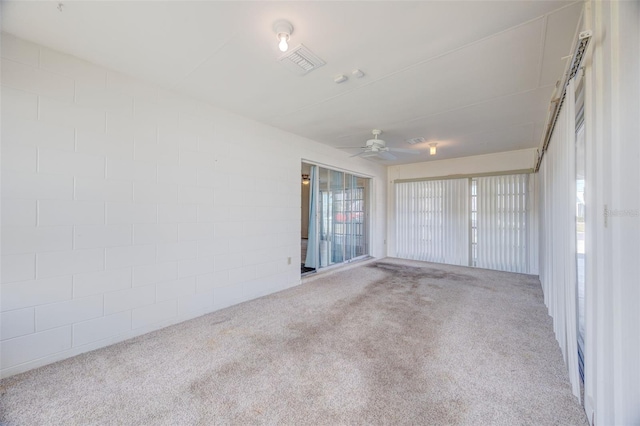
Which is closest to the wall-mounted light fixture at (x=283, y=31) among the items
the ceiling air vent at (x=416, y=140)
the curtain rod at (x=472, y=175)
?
the ceiling air vent at (x=416, y=140)

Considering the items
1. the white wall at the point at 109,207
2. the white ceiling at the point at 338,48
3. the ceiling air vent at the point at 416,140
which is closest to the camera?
the white ceiling at the point at 338,48

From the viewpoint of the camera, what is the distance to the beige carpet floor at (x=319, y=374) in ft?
4.92

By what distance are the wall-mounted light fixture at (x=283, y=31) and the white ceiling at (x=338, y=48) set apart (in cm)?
5

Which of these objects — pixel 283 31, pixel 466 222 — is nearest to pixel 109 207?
pixel 283 31

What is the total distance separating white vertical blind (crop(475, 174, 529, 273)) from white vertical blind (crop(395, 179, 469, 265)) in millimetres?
309

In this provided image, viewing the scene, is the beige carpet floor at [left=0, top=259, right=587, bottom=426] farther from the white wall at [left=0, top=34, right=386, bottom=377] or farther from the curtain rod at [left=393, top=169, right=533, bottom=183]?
the curtain rod at [left=393, top=169, right=533, bottom=183]

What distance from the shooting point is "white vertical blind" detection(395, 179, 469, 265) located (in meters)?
5.73

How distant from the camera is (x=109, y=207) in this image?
229 centimetres

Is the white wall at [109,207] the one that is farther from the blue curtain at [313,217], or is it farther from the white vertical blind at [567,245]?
the white vertical blind at [567,245]

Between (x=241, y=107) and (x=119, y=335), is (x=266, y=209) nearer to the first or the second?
(x=241, y=107)

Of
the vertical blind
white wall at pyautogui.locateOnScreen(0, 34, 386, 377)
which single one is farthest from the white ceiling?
the vertical blind

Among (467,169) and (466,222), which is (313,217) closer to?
(466,222)

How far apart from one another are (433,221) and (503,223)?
4.60ft

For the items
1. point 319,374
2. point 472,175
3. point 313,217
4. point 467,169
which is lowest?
point 319,374
